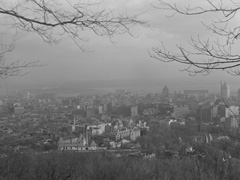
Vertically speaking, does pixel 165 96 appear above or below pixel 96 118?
above

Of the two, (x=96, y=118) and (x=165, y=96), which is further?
(x=165, y=96)

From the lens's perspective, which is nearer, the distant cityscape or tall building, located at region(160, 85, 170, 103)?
the distant cityscape

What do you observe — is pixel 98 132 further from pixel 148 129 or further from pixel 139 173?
pixel 139 173

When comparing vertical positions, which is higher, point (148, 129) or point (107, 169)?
point (107, 169)

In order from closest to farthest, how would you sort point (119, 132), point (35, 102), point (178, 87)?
point (119, 132)
point (35, 102)
point (178, 87)

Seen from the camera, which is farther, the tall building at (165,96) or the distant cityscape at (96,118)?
the tall building at (165,96)

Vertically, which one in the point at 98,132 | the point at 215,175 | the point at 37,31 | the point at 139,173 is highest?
the point at 37,31

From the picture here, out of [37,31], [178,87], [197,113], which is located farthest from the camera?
[178,87]

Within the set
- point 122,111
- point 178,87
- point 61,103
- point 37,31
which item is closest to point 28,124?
point 122,111

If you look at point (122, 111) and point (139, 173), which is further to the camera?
point (122, 111)

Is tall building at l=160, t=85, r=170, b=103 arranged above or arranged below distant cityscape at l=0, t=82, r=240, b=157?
above

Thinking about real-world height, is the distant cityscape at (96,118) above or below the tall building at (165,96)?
below
